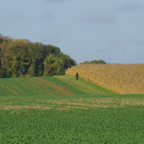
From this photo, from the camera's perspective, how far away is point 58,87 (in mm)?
47000

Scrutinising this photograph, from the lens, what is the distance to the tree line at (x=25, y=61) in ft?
257

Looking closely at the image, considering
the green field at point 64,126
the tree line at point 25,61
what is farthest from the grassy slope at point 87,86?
the tree line at point 25,61

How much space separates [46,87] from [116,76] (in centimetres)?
1682

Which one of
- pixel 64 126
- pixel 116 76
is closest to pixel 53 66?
pixel 116 76

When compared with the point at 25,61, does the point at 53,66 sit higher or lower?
lower

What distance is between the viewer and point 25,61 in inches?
3275

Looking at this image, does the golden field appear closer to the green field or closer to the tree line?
the green field

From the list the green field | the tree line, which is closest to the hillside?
the green field

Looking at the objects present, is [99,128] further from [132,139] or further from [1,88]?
[1,88]

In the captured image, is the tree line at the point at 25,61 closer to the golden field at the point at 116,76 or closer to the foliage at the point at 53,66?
the foliage at the point at 53,66

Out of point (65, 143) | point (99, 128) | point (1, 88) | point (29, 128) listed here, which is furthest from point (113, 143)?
point (1, 88)

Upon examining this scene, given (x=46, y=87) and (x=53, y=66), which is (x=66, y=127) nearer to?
(x=46, y=87)

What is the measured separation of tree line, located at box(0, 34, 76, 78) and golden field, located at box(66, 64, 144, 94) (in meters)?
25.5

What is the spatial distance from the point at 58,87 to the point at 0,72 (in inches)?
1245
